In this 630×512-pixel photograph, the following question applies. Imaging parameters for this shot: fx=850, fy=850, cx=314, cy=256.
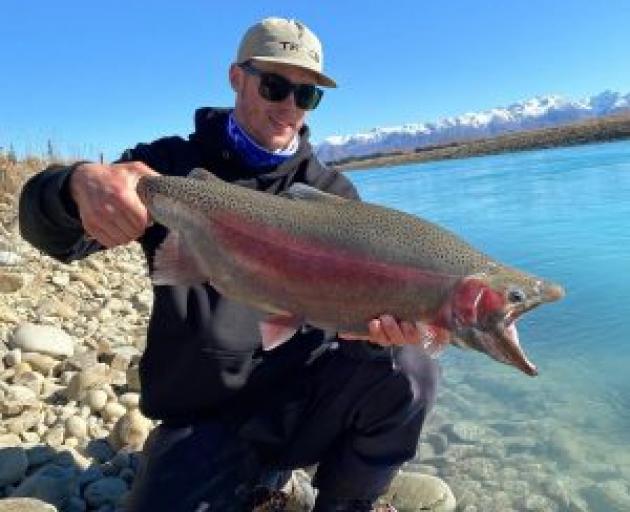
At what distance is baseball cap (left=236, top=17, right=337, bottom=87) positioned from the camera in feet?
13.5

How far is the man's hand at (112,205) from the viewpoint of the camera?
10.5 feet

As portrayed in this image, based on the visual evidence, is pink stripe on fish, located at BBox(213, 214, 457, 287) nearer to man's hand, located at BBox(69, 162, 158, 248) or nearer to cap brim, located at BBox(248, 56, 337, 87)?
man's hand, located at BBox(69, 162, 158, 248)

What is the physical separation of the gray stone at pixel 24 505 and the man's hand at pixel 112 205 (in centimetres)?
158

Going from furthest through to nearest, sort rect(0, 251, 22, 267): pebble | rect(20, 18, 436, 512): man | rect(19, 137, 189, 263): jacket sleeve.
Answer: rect(0, 251, 22, 267): pebble
rect(20, 18, 436, 512): man
rect(19, 137, 189, 263): jacket sleeve

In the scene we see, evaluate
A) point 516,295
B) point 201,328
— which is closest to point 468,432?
point 201,328

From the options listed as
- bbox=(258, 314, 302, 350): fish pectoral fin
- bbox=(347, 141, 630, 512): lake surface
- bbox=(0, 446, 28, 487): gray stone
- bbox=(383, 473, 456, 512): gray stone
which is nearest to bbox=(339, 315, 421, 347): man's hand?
bbox=(258, 314, 302, 350): fish pectoral fin

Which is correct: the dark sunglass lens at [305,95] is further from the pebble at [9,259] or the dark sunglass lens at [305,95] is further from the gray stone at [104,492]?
the pebble at [9,259]

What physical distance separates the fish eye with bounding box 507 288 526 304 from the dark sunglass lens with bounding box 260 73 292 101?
69.2 inches

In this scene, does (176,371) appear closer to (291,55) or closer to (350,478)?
(350,478)

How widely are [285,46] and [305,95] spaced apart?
0.84 ft

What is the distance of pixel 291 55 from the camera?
4.12 m

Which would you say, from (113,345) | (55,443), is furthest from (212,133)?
(113,345)

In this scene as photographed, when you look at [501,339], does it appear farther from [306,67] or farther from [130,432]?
[130,432]

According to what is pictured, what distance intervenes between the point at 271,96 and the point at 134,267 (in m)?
11.7
